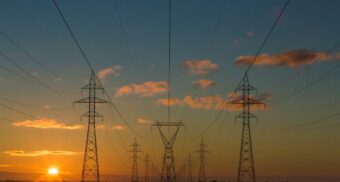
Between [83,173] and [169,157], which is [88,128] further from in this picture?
[169,157]

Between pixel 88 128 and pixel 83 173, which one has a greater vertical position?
pixel 88 128

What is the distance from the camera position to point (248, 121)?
6569 centimetres

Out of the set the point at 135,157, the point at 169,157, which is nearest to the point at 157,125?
the point at 169,157

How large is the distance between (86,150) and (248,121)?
Result: 1887 cm

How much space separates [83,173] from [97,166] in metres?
1.82

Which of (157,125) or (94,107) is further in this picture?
(157,125)

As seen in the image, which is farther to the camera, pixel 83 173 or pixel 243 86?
pixel 243 86

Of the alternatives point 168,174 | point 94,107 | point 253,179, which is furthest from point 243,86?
point 168,174

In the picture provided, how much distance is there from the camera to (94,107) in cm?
6359

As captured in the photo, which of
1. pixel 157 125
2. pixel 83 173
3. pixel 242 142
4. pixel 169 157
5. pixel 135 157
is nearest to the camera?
pixel 83 173

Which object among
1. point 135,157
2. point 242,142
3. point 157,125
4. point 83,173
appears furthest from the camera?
point 135,157

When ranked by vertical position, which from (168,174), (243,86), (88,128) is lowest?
(168,174)

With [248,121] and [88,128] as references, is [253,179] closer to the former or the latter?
[248,121]

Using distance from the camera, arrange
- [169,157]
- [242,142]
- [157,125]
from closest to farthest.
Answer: [242,142] → [157,125] → [169,157]
